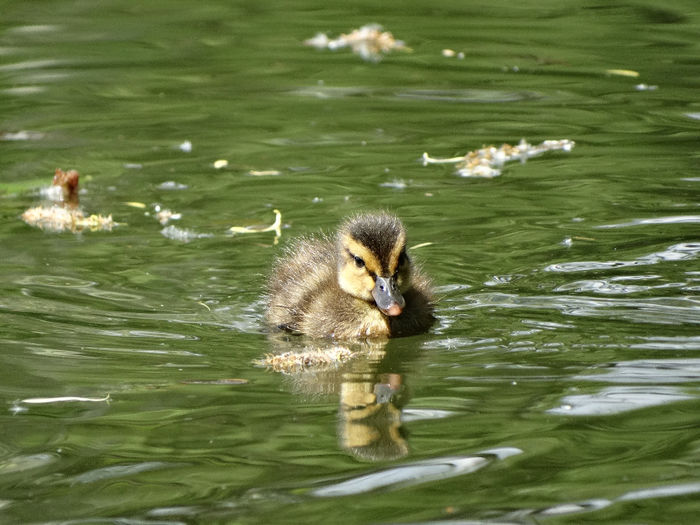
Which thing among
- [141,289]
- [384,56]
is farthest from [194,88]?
[141,289]

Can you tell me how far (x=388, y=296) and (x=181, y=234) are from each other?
2202mm

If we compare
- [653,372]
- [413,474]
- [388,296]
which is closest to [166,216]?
[388,296]

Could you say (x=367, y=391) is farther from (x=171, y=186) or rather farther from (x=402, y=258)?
(x=171, y=186)

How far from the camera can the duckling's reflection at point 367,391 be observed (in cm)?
451

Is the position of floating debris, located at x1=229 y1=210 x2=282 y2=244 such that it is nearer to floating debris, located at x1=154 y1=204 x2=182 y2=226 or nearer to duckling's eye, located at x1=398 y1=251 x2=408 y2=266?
floating debris, located at x1=154 y1=204 x2=182 y2=226

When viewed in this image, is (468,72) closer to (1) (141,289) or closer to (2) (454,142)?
(2) (454,142)

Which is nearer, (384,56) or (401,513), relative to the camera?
(401,513)

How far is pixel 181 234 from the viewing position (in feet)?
25.5

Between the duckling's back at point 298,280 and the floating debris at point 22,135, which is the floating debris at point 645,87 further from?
the floating debris at point 22,135

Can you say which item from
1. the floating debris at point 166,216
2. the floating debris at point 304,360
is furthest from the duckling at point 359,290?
the floating debris at point 166,216

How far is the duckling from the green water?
0.16m

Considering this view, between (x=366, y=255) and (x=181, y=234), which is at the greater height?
(x=366, y=255)

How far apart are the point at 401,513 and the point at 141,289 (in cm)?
324

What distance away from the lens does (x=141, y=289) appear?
6828 millimetres
